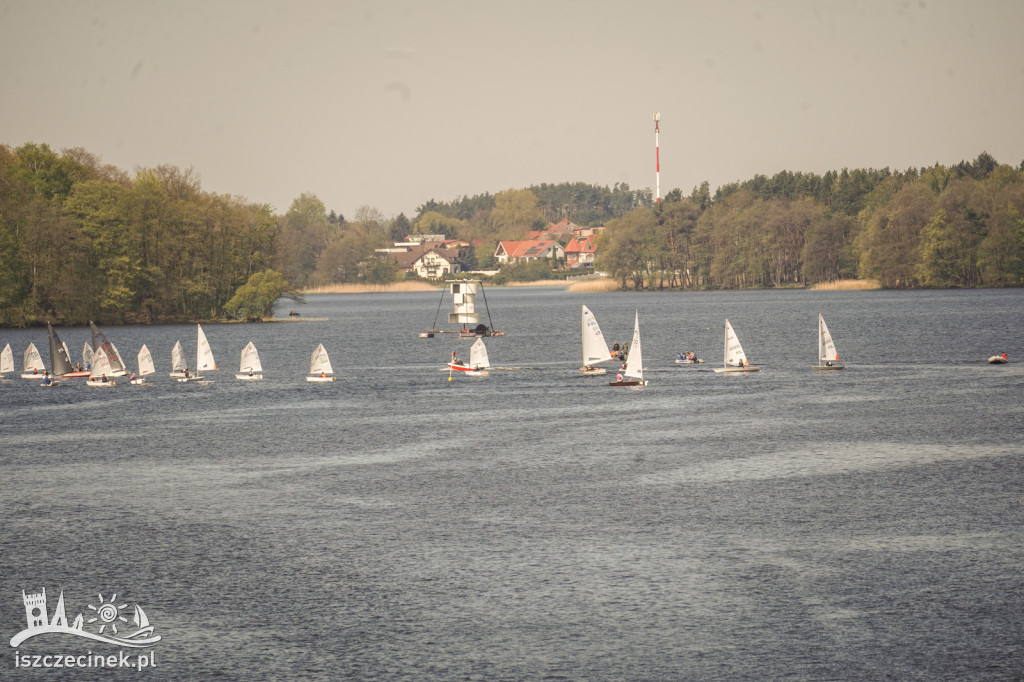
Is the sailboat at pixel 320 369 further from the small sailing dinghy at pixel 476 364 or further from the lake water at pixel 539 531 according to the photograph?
the lake water at pixel 539 531

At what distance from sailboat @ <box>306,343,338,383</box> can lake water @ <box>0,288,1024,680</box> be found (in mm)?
12431

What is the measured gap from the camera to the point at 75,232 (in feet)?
550

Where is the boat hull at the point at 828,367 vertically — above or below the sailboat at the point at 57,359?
below

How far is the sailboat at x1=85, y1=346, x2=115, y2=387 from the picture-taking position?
88.8 metres

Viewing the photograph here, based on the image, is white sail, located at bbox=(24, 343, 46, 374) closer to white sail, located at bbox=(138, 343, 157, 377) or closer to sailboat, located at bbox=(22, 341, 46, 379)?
sailboat, located at bbox=(22, 341, 46, 379)

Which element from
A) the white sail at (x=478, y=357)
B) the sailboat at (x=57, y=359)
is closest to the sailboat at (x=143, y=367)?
the sailboat at (x=57, y=359)

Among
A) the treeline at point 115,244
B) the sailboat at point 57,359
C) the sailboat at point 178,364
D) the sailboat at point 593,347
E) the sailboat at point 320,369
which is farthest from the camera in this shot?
the treeline at point 115,244

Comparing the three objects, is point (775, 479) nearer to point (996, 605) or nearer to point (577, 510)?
point (577, 510)

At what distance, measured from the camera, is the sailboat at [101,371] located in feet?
291

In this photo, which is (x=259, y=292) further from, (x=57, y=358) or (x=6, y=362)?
(x=57, y=358)

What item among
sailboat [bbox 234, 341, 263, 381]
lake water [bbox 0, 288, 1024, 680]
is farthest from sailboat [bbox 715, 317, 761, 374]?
sailboat [bbox 234, 341, 263, 381]

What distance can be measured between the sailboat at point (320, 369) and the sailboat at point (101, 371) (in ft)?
50.1

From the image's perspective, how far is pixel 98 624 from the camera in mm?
26953

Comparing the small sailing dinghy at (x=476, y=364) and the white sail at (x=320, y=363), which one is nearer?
the white sail at (x=320, y=363)
